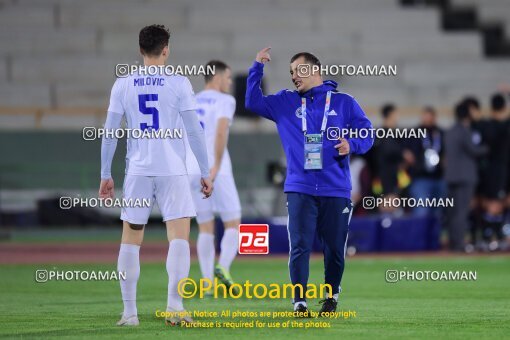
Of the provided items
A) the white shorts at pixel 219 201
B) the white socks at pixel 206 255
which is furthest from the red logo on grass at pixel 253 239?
the white shorts at pixel 219 201

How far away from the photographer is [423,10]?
26.1m

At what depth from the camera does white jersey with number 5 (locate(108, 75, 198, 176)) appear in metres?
8.48

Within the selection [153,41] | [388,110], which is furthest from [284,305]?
[388,110]

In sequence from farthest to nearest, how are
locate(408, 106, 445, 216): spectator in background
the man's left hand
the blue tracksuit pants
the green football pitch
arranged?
locate(408, 106, 445, 216): spectator in background, the blue tracksuit pants, the man's left hand, the green football pitch

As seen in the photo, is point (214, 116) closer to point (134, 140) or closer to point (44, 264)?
point (134, 140)

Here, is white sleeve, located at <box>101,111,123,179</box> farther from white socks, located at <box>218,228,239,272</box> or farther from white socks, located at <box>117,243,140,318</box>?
white socks, located at <box>218,228,239,272</box>

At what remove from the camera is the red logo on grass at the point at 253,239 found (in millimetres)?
9527

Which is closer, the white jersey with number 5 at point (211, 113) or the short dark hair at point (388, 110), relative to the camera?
the white jersey with number 5 at point (211, 113)

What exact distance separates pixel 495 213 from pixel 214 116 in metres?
7.54

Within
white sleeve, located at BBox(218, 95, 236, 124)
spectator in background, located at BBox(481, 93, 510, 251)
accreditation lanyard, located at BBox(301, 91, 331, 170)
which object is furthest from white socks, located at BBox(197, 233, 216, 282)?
spectator in background, located at BBox(481, 93, 510, 251)

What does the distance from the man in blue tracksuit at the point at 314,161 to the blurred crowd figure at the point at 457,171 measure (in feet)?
26.1

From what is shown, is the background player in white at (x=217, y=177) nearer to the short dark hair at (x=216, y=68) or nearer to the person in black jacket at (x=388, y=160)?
the short dark hair at (x=216, y=68)

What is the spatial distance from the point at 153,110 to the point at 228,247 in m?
3.72

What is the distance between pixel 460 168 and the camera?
1736 cm
